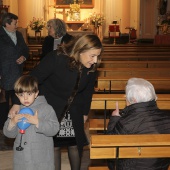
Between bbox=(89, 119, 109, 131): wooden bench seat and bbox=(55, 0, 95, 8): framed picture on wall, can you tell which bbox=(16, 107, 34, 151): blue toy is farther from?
bbox=(55, 0, 95, 8): framed picture on wall

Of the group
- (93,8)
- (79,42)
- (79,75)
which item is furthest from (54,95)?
(93,8)

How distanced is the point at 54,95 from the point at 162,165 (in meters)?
1.15

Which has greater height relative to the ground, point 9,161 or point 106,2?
point 106,2

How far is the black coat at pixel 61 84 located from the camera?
382 centimetres

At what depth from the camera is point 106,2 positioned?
75.2 ft

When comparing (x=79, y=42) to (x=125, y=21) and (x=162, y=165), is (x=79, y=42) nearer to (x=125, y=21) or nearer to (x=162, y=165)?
(x=162, y=165)

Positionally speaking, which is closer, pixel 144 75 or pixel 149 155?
pixel 149 155

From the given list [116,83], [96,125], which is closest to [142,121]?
[96,125]

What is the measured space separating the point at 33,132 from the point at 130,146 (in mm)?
788

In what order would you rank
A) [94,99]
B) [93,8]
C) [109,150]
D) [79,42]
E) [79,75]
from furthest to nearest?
[93,8]
[94,99]
[79,75]
[79,42]
[109,150]

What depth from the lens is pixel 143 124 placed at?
126 inches

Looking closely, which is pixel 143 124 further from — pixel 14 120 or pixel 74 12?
pixel 74 12

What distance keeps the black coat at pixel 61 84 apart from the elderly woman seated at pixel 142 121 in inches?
26.8

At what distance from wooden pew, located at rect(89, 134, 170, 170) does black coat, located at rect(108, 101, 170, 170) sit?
121 millimetres
